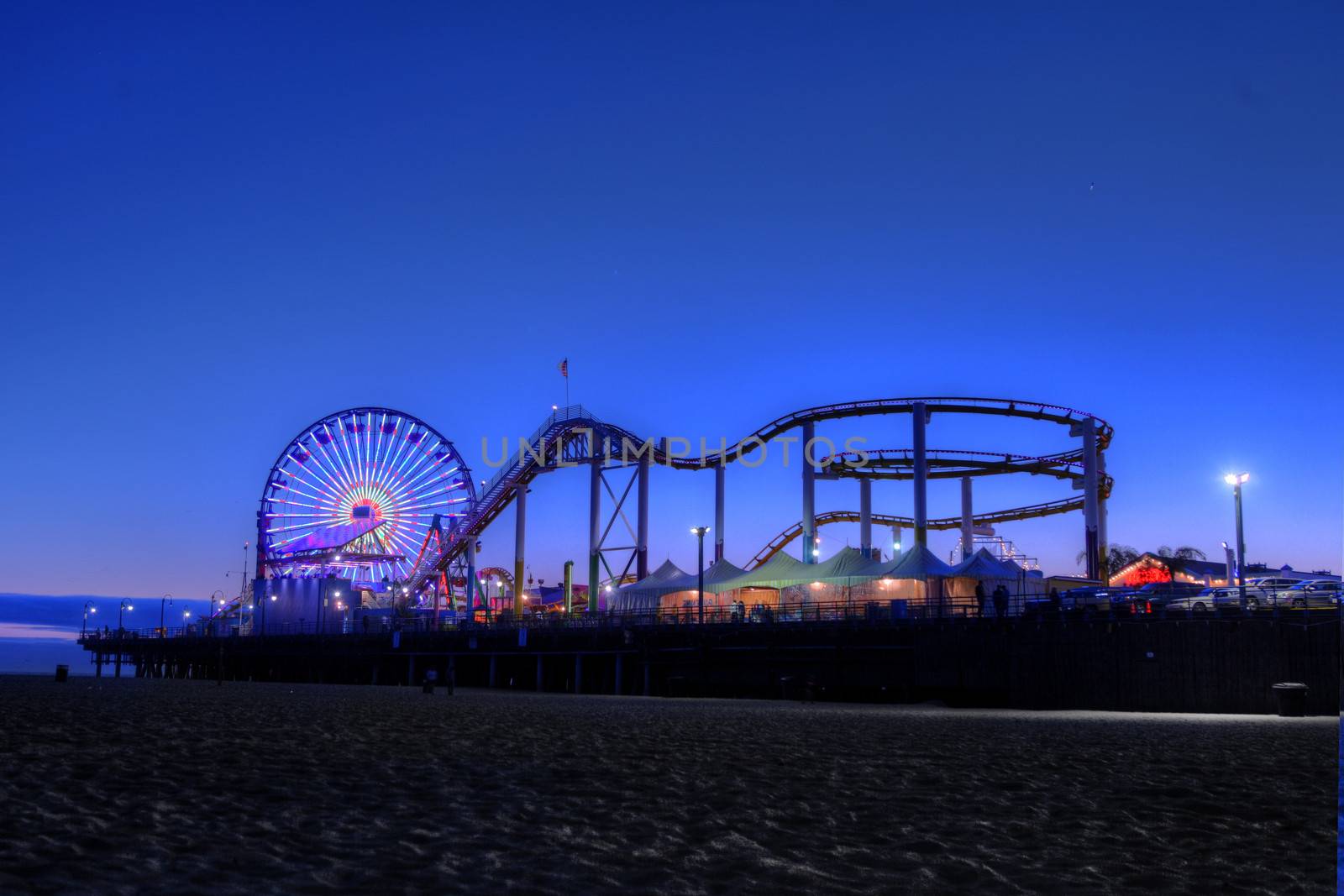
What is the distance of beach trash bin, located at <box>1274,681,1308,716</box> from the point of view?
2548 cm

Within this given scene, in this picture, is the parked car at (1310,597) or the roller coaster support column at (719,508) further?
the roller coaster support column at (719,508)

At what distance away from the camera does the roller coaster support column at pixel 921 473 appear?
4769 centimetres

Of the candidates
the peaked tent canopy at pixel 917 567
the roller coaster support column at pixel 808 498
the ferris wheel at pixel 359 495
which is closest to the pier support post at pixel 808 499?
the roller coaster support column at pixel 808 498

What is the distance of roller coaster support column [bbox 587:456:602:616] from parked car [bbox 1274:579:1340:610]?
113 ft

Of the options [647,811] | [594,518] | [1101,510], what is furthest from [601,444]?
[647,811]

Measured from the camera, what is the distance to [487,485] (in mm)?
66188

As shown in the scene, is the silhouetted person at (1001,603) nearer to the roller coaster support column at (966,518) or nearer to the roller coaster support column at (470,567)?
the roller coaster support column at (966,518)

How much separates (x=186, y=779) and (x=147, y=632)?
8002 centimetres

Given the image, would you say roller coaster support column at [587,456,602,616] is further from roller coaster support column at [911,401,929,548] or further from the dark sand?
the dark sand

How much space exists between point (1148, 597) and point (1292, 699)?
8548 millimetres

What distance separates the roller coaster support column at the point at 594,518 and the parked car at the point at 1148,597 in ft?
93.6

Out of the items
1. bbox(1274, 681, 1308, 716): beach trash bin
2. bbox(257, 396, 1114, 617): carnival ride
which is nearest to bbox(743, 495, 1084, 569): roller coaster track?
bbox(257, 396, 1114, 617): carnival ride

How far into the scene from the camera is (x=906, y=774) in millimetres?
12695

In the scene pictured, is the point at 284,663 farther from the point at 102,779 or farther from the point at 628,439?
the point at 102,779
